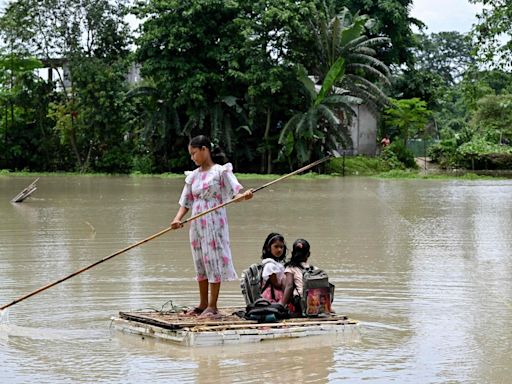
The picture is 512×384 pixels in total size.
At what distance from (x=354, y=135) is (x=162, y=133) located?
427 inches

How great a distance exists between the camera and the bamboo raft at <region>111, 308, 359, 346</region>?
22.3 feet

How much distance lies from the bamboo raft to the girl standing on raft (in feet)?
0.91

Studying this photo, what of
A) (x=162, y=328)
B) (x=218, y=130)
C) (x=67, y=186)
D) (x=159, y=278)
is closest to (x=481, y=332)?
(x=162, y=328)

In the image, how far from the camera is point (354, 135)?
41.6 m

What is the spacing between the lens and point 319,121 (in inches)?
1313

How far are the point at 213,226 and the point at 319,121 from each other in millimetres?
26147

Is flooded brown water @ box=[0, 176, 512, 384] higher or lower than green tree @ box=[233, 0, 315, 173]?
lower

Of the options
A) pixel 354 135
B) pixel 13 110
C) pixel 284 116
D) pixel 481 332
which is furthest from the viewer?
pixel 354 135

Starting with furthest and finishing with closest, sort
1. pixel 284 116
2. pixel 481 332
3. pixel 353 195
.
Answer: pixel 284 116 < pixel 353 195 < pixel 481 332

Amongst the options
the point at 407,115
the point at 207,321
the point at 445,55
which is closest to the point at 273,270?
the point at 207,321

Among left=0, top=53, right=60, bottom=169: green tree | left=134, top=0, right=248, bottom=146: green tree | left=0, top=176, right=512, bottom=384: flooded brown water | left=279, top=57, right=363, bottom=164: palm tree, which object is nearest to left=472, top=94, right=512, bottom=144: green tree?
left=279, top=57, right=363, bottom=164: palm tree

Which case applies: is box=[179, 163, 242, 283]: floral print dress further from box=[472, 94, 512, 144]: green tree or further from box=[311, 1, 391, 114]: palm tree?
box=[472, 94, 512, 144]: green tree

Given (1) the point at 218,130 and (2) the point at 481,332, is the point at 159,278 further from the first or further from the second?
(1) the point at 218,130

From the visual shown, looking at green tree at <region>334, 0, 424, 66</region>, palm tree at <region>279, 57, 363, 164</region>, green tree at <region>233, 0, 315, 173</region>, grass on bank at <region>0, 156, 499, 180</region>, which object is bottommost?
grass on bank at <region>0, 156, 499, 180</region>
